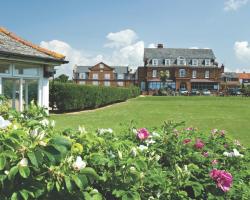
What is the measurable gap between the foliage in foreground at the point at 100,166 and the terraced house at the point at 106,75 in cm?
8567

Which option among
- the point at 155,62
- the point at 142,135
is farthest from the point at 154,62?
the point at 142,135

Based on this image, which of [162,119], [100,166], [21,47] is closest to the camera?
[100,166]

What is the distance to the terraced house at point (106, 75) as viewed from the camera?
8900 cm

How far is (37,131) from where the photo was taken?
6.23ft

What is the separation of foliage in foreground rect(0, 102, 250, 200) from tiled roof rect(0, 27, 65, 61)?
1121 cm

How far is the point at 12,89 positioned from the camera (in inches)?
555

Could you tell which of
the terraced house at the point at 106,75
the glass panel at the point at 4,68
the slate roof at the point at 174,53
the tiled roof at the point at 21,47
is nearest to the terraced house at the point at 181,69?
the slate roof at the point at 174,53

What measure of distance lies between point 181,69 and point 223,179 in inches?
3106

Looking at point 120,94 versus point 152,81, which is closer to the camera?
point 120,94

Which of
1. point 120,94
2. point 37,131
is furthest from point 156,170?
point 120,94

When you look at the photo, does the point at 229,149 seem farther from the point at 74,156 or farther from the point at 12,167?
the point at 12,167

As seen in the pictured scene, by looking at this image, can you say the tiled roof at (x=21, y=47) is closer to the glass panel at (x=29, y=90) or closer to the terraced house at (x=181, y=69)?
the glass panel at (x=29, y=90)

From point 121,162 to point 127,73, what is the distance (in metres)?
87.5

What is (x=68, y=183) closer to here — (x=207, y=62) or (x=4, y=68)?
(x=4, y=68)
